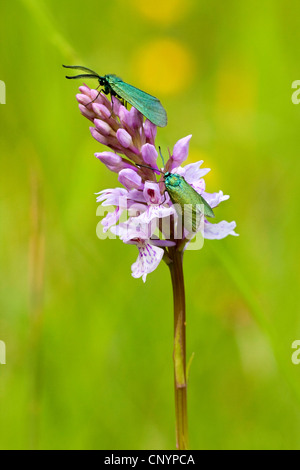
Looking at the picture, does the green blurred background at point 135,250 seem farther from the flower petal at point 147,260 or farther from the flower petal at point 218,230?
the flower petal at point 147,260

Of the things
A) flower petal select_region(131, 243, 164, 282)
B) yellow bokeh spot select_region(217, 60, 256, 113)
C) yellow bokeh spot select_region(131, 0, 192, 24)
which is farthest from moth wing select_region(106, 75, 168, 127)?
yellow bokeh spot select_region(131, 0, 192, 24)

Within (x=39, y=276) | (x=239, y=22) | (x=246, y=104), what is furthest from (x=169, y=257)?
(x=239, y=22)

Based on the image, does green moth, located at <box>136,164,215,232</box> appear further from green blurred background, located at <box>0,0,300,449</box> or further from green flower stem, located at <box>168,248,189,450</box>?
green blurred background, located at <box>0,0,300,449</box>

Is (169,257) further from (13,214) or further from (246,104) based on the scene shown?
(246,104)

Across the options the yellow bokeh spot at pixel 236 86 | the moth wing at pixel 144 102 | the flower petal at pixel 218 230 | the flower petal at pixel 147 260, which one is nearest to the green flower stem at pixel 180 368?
the flower petal at pixel 147 260

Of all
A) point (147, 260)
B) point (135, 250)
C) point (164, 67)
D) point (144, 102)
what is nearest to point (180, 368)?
point (147, 260)

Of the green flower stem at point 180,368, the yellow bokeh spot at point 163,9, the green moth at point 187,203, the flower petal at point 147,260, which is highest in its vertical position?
the yellow bokeh spot at point 163,9
